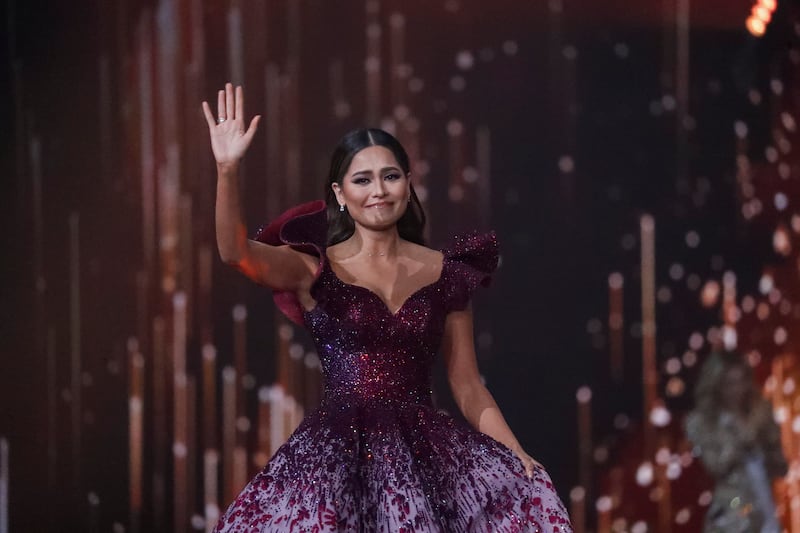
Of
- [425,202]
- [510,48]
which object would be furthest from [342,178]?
[510,48]

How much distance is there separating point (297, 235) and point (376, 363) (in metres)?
0.35

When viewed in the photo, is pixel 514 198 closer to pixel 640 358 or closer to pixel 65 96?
pixel 640 358

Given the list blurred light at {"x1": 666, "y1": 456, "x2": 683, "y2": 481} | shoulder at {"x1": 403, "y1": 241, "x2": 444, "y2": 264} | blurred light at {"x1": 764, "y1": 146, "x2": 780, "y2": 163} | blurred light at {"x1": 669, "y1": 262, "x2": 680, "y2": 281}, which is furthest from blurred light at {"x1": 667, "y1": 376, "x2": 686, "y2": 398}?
shoulder at {"x1": 403, "y1": 241, "x2": 444, "y2": 264}

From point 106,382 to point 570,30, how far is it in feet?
6.28

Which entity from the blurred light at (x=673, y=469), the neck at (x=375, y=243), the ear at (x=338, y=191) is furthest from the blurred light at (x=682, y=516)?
the ear at (x=338, y=191)

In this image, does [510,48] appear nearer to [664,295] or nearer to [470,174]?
[470,174]

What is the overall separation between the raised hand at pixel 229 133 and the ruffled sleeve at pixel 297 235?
13.5 inches

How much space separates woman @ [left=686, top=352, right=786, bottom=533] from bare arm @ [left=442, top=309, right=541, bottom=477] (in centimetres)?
159

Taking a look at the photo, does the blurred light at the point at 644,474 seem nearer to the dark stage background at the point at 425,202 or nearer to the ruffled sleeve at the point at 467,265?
the dark stage background at the point at 425,202

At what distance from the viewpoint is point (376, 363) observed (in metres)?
2.52

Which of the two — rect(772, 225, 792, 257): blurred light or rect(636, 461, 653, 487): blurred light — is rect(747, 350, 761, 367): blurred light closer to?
rect(772, 225, 792, 257): blurred light

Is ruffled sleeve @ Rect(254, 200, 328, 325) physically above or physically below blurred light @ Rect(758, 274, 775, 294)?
above

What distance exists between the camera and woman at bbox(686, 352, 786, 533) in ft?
13.4

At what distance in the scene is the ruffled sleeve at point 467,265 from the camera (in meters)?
2.67
